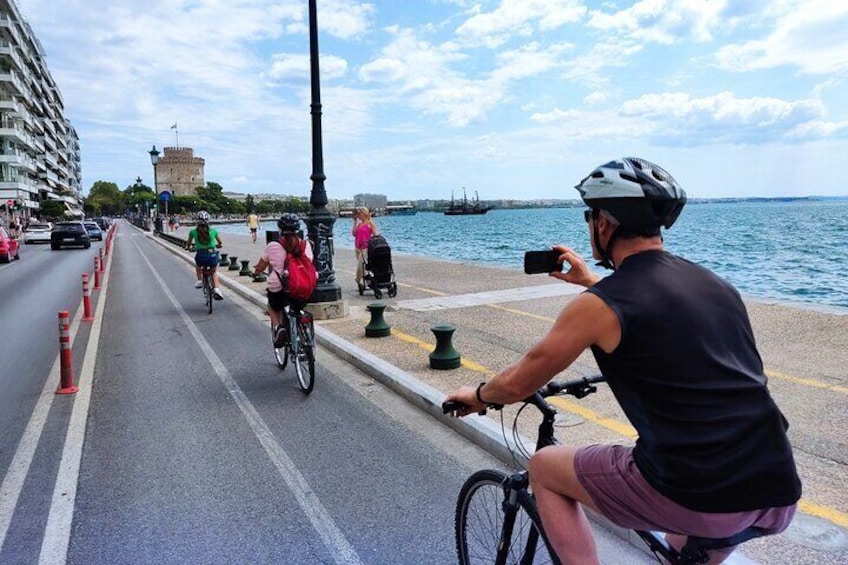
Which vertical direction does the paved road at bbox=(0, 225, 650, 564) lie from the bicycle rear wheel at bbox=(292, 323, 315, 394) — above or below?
below

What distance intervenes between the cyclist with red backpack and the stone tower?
159 m

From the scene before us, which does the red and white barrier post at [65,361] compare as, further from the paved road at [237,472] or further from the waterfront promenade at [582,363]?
the waterfront promenade at [582,363]

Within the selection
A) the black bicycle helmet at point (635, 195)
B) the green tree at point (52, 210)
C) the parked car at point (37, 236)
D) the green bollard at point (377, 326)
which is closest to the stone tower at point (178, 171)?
the green tree at point (52, 210)

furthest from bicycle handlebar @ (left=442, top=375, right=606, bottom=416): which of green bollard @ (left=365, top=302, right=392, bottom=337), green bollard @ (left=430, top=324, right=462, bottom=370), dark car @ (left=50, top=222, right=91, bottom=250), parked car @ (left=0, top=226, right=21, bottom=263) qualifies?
→ dark car @ (left=50, top=222, right=91, bottom=250)

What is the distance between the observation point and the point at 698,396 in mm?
1852

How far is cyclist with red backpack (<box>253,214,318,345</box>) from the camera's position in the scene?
7164 millimetres

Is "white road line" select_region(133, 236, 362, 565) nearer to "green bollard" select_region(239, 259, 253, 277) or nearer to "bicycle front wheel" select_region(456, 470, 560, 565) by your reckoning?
"bicycle front wheel" select_region(456, 470, 560, 565)

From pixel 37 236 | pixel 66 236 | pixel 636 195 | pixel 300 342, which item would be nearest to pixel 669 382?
pixel 636 195

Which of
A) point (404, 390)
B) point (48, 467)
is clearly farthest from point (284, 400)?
point (48, 467)

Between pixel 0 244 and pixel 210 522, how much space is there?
89.0 ft

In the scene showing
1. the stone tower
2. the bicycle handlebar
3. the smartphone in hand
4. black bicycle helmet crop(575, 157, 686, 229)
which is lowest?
the bicycle handlebar

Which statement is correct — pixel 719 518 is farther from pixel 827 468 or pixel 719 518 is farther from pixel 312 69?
pixel 312 69

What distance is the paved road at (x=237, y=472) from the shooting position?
375cm

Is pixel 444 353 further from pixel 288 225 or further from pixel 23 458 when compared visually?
pixel 23 458
